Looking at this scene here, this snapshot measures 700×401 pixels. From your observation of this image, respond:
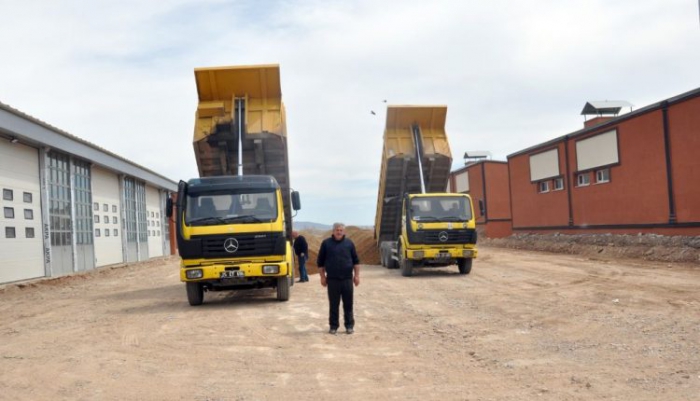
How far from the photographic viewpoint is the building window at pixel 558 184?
1259 inches

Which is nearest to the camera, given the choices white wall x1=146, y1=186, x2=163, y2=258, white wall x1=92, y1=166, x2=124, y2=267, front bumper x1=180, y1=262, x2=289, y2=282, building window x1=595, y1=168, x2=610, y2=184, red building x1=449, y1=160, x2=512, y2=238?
front bumper x1=180, y1=262, x2=289, y2=282

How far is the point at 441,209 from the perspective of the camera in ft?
55.3

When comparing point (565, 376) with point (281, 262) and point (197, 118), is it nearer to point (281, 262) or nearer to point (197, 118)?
point (281, 262)

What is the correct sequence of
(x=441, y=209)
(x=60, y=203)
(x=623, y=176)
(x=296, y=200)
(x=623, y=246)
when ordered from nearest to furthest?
(x=296, y=200) → (x=441, y=209) → (x=60, y=203) → (x=623, y=246) → (x=623, y=176)

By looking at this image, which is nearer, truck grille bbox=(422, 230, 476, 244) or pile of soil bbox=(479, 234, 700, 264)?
truck grille bbox=(422, 230, 476, 244)

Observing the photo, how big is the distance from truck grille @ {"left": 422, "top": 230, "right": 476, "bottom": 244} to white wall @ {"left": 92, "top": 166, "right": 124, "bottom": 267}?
1481cm

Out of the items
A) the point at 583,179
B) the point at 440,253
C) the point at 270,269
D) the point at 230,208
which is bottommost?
the point at 440,253

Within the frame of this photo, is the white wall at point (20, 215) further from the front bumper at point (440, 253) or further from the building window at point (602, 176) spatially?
the building window at point (602, 176)

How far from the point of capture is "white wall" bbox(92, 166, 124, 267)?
24.9 metres

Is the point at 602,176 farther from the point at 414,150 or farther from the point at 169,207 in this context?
the point at 169,207

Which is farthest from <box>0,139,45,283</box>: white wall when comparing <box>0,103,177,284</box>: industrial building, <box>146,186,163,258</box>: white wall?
<box>146,186,163,258</box>: white wall

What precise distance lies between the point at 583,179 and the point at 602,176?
1.87 metres

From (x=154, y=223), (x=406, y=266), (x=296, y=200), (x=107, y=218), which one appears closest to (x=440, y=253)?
(x=406, y=266)

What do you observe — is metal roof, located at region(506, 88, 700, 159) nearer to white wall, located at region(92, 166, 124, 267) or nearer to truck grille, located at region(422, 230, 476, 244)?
truck grille, located at region(422, 230, 476, 244)
